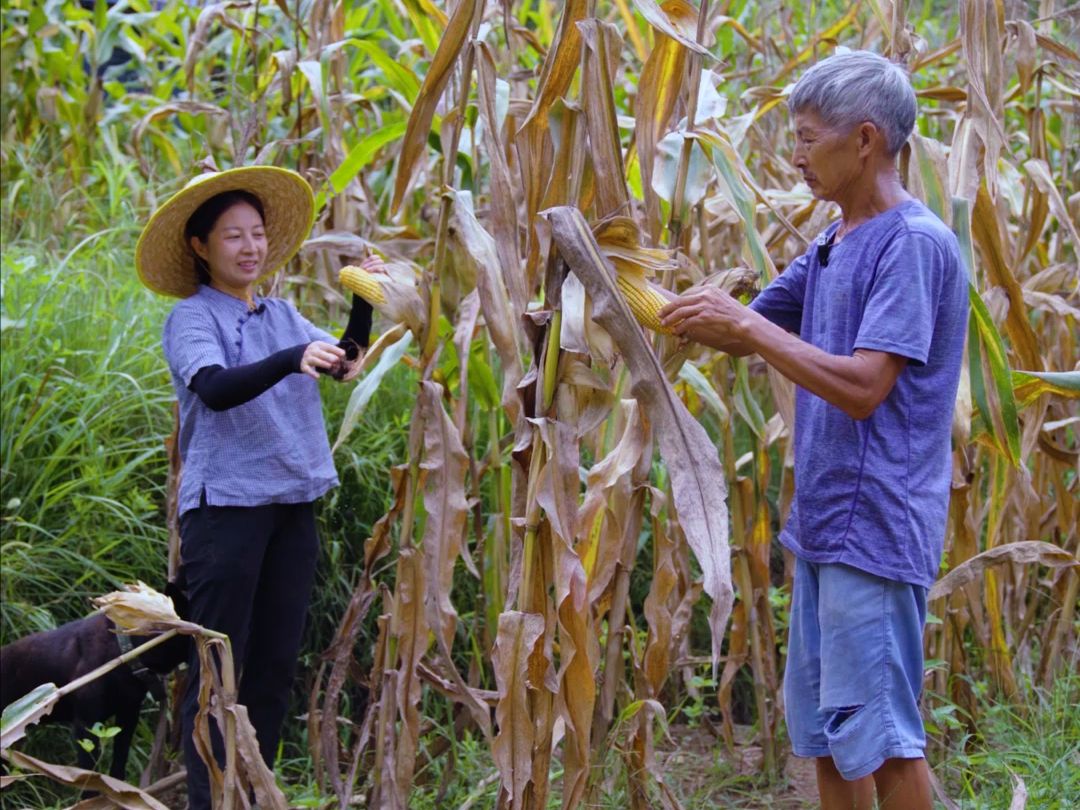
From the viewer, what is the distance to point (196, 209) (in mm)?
2730

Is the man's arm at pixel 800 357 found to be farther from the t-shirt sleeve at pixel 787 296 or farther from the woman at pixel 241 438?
the woman at pixel 241 438

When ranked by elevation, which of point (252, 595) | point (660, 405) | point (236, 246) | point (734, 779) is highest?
point (236, 246)

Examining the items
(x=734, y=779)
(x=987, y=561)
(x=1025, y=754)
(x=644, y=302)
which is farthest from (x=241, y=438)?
(x=1025, y=754)

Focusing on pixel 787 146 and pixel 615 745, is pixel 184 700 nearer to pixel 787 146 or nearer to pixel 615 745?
pixel 615 745

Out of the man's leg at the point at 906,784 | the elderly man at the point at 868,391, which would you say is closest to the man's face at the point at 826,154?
the elderly man at the point at 868,391

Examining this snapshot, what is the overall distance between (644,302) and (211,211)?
116 cm

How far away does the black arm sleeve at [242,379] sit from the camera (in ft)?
7.93

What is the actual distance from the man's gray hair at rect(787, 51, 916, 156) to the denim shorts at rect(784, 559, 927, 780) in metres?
0.70

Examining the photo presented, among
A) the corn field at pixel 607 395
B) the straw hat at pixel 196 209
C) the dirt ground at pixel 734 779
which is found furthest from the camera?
the dirt ground at pixel 734 779

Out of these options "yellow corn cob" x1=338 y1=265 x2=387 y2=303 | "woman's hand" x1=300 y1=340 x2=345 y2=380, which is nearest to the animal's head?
"woman's hand" x1=300 y1=340 x2=345 y2=380

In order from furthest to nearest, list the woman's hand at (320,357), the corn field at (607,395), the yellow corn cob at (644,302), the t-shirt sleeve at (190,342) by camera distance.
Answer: the t-shirt sleeve at (190,342) < the woman's hand at (320,357) < the corn field at (607,395) < the yellow corn cob at (644,302)

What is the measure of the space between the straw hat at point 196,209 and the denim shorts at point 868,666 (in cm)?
147

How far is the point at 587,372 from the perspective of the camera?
6.74ft

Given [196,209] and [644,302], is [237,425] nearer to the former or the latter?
[196,209]
